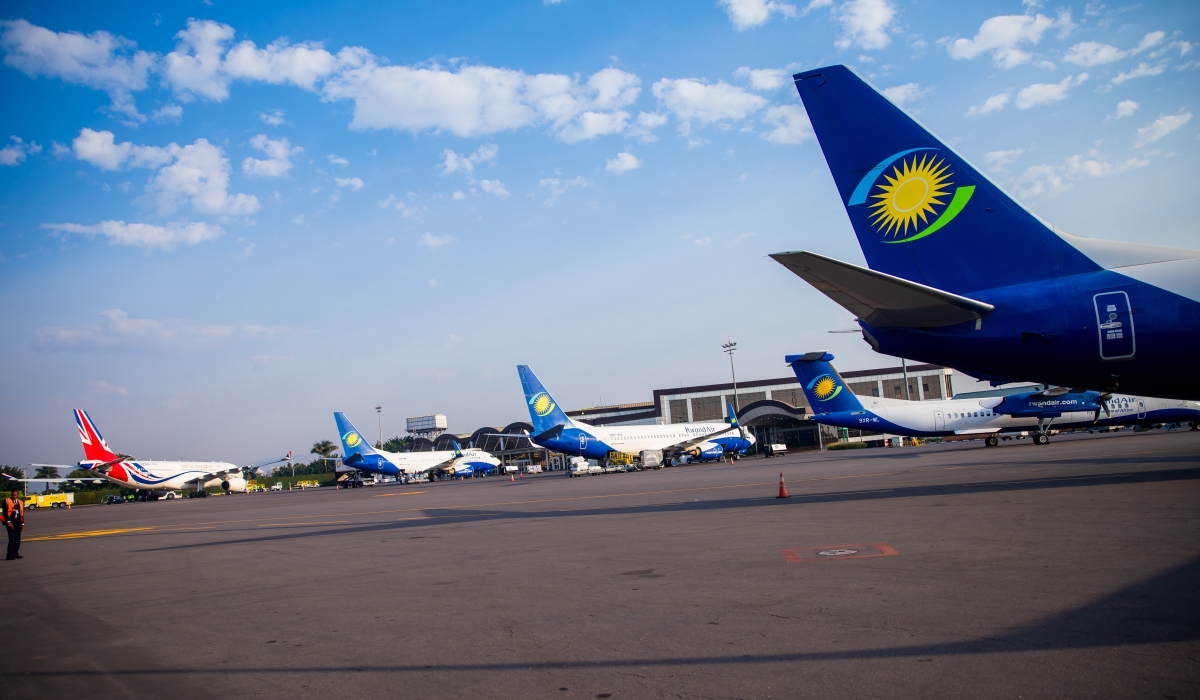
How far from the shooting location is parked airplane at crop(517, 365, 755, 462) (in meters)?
53.6

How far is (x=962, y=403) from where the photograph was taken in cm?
4434

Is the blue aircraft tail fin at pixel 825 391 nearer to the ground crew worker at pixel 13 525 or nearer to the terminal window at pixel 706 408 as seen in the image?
the ground crew worker at pixel 13 525

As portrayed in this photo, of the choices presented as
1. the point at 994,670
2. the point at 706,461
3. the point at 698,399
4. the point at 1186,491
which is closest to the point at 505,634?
the point at 994,670

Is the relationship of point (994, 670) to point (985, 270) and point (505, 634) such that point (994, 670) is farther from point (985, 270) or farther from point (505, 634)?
point (985, 270)

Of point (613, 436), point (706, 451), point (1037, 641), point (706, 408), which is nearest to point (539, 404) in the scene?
point (613, 436)

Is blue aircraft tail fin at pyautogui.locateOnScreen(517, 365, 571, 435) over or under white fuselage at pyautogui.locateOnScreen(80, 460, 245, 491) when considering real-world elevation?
over

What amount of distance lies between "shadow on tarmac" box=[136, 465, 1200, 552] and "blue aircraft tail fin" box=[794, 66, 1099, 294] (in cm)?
522

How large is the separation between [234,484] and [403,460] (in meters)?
18.6

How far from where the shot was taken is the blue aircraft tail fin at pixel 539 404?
5278 cm

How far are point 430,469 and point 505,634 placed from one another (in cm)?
7856

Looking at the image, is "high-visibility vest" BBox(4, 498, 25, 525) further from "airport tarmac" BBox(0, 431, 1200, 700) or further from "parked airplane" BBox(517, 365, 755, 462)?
"parked airplane" BBox(517, 365, 755, 462)

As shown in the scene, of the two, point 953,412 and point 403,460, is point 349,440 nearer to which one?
point 403,460

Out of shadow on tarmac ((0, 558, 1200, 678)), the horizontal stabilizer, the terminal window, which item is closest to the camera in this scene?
shadow on tarmac ((0, 558, 1200, 678))

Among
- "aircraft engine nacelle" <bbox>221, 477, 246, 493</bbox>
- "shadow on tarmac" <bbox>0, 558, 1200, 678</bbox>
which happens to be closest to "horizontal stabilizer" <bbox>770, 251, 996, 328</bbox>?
"shadow on tarmac" <bbox>0, 558, 1200, 678</bbox>
